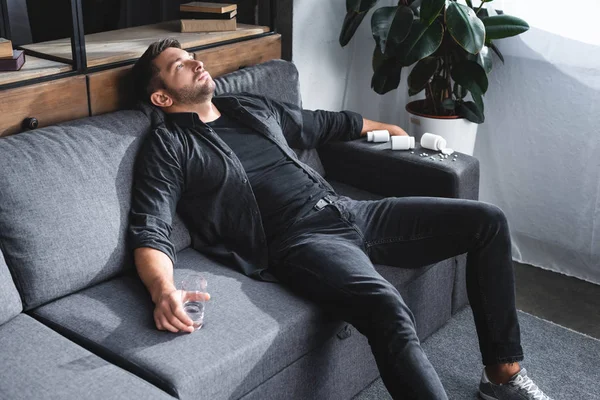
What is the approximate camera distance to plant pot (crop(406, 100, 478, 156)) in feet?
9.44

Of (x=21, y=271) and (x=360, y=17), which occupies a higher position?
(x=360, y=17)

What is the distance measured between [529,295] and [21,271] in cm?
185

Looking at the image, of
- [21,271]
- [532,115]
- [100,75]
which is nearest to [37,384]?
[21,271]

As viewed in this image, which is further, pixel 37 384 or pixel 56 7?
pixel 56 7

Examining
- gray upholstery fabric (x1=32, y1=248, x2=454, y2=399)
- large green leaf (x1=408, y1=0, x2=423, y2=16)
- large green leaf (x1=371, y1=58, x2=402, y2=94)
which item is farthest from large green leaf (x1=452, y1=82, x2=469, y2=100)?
gray upholstery fabric (x1=32, y1=248, x2=454, y2=399)

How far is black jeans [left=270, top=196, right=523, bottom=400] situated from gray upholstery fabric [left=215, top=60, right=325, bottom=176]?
405 millimetres

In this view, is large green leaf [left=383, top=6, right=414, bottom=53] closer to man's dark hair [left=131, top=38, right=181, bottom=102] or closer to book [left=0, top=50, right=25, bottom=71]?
man's dark hair [left=131, top=38, right=181, bottom=102]

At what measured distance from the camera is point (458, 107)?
2971 mm

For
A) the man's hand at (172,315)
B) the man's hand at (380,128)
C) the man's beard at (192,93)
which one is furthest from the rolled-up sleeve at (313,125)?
the man's hand at (172,315)

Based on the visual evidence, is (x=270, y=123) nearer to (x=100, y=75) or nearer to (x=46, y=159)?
(x=100, y=75)

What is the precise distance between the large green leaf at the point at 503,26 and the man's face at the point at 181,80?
1.12 meters

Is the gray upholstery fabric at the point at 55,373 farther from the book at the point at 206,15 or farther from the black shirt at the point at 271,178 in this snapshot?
the book at the point at 206,15

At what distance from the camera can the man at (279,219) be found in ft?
6.40

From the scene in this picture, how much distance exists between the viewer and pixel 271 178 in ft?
7.22
